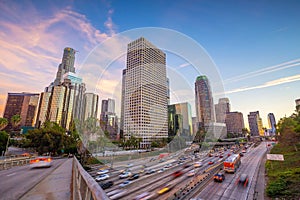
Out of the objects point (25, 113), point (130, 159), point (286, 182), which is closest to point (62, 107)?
point (25, 113)

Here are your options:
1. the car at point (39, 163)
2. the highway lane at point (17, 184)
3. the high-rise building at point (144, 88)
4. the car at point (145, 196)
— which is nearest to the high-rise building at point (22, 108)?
the high-rise building at point (144, 88)

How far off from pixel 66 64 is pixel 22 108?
60.0 metres

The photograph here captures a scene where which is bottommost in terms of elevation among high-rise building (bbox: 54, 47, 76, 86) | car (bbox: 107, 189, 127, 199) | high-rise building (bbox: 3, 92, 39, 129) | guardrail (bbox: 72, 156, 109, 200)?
car (bbox: 107, 189, 127, 199)

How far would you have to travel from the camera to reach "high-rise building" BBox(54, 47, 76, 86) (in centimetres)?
12362

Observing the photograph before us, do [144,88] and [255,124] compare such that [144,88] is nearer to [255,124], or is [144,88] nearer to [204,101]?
[204,101]

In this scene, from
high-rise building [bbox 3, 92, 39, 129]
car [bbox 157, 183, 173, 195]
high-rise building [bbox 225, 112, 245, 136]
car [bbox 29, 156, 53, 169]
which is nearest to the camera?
car [bbox 29, 156, 53, 169]

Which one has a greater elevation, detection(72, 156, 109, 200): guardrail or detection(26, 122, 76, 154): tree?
detection(72, 156, 109, 200): guardrail

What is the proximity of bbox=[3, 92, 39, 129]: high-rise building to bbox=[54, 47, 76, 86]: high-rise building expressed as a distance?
41245 mm

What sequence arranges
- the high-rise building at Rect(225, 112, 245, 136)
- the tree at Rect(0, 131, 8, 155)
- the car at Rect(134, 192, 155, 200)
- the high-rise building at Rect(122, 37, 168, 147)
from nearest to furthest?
the car at Rect(134, 192, 155, 200)
the high-rise building at Rect(122, 37, 168, 147)
the tree at Rect(0, 131, 8, 155)
the high-rise building at Rect(225, 112, 245, 136)

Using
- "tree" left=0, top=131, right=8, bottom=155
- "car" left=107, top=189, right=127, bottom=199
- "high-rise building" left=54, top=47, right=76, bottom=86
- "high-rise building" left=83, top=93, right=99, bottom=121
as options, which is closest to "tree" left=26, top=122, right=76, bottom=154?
"tree" left=0, top=131, right=8, bottom=155

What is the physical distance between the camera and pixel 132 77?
13836 millimetres

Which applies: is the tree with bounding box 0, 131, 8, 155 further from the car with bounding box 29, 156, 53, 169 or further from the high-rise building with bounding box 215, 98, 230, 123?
the high-rise building with bounding box 215, 98, 230, 123

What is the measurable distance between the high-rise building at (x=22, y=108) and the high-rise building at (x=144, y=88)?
80484 millimetres

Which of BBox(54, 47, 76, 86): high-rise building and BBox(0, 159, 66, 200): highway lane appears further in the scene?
BBox(54, 47, 76, 86): high-rise building
